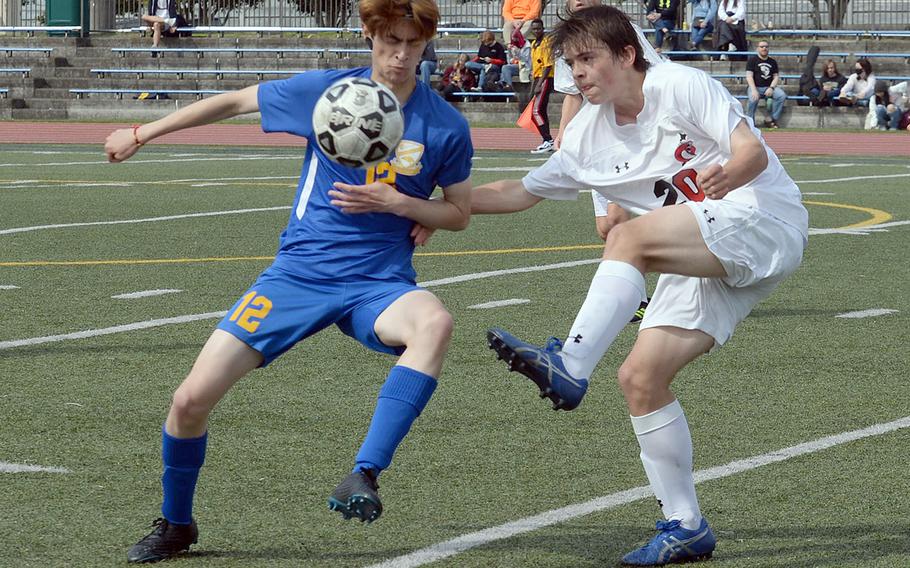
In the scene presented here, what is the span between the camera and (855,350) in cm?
847

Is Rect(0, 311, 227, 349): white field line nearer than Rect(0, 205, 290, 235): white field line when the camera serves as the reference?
Yes

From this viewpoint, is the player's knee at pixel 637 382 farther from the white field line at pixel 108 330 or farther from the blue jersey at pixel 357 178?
the white field line at pixel 108 330

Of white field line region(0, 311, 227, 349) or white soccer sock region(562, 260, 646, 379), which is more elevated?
white soccer sock region(562, 260, 646, 379)

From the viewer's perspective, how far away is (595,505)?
5359 mm

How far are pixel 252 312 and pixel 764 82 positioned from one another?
2664cm

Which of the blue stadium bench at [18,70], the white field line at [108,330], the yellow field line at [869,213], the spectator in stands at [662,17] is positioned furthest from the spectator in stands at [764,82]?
the white field line at [108,330]

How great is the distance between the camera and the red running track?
2611 cm

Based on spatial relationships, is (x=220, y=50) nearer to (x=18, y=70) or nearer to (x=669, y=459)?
(x=18, y=70)

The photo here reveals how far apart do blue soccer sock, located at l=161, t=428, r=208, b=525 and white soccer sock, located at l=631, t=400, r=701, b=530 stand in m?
1.28

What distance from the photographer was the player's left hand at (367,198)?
4.64 m

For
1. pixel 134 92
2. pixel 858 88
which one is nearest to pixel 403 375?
pixel 858 88

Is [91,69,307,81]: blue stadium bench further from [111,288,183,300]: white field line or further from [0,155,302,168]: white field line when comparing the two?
[111,288,183,300]: white field line

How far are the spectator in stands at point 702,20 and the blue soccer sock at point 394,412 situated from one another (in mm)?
30899

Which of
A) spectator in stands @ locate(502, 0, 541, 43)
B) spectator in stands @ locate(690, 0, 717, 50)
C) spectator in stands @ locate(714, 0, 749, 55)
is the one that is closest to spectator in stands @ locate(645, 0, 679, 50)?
spectator in stands @ locate(690, 0, 717, 50)
